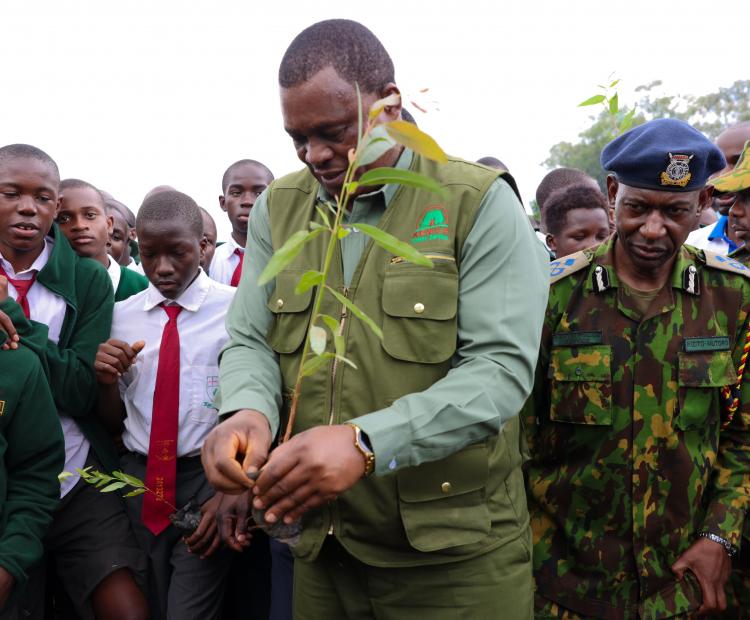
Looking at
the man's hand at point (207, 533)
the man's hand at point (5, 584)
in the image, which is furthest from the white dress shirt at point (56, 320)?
the man's hand at point (207, 533)

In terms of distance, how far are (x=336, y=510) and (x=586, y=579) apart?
934mm


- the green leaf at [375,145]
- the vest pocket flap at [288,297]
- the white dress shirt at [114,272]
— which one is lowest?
the white dress shirt at [114,272]

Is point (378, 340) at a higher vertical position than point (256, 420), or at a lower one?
higher

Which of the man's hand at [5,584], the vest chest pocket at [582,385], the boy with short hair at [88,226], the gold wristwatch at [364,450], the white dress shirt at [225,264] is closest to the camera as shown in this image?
the gold wristwatch at [364,450]

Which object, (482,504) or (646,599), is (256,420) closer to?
(482,504)

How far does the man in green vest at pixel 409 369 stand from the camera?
1.80 m

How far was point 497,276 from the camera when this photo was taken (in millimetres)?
1871

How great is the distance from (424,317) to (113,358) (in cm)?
169

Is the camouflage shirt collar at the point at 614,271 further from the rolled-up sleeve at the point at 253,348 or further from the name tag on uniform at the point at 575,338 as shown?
the rolled-up sleeve at the point at 253,348

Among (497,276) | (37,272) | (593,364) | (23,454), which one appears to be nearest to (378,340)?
(497,276)

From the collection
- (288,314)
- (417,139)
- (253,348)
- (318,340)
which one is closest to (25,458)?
(253,348)

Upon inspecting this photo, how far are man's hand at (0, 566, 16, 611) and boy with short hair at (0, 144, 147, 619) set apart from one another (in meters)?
0.47

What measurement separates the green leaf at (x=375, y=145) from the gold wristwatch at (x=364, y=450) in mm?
549

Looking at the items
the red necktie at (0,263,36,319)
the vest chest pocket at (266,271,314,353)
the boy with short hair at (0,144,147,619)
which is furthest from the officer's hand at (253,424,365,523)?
the red necktie at (0,263,36,319)
